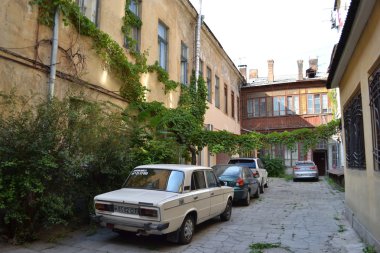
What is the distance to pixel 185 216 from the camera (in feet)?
22.7

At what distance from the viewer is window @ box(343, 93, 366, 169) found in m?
7.50

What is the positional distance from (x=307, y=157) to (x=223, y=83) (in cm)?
1263

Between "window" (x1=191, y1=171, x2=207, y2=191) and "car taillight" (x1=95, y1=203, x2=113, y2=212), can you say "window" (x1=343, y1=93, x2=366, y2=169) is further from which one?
"car taillight" (x1=95, y1=203, x2=113, y2=212)

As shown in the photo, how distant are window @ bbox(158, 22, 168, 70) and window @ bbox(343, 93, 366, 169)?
809 centimetres

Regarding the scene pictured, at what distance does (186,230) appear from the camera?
23.0ft

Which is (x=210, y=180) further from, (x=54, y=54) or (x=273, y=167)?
(x=273, y=167)

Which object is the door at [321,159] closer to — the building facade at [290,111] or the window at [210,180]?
the building facade at [290,111]

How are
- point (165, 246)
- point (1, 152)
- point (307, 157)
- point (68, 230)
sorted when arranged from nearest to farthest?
point (1, 152)
point (165, 246)
point (68, 230)
point (307, 157)

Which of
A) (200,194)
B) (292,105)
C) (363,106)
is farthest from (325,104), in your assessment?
(200,194)

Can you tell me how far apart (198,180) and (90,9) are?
6432 mm

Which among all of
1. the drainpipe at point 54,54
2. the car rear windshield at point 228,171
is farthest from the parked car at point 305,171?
the drainpipe at point 54,54

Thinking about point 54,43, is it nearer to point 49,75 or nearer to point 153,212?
point 49,75

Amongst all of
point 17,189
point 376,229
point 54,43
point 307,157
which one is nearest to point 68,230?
point 17,189

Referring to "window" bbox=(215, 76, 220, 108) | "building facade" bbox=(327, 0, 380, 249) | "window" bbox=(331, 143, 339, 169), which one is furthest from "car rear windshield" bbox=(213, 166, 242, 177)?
"window" bbox=(331, 143, 339, 169)
